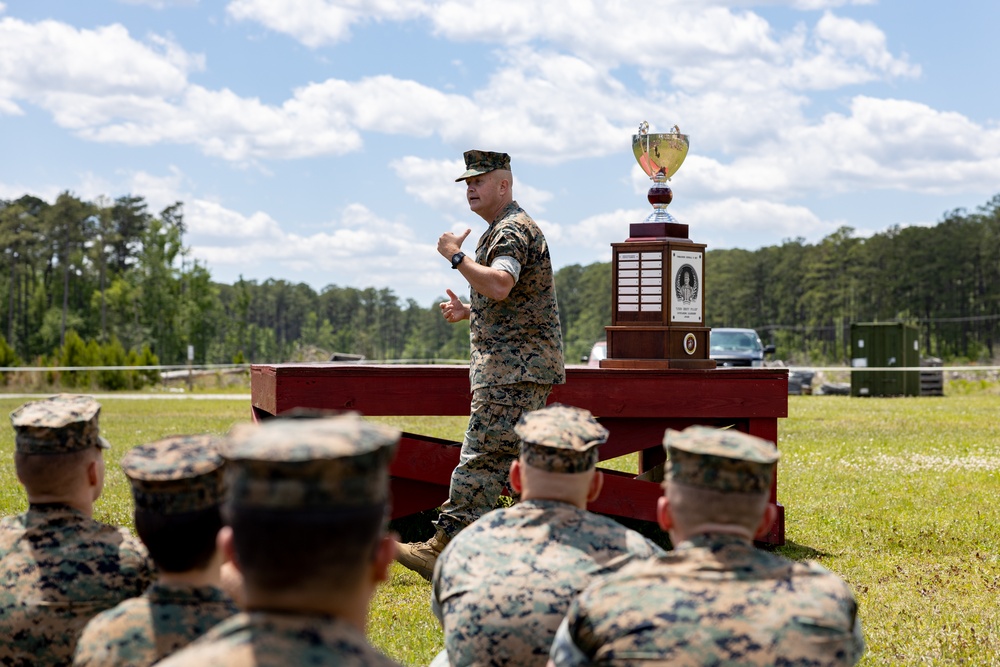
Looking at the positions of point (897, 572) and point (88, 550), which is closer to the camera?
point (88, 550)

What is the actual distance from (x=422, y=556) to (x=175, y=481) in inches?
158

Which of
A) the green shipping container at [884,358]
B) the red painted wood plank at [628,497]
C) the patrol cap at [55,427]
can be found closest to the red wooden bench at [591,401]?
the red painted wood plank at [628,497]

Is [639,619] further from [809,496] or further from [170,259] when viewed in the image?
[170,259]

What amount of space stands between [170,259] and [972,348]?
45511 mm

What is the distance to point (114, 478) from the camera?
438 inches

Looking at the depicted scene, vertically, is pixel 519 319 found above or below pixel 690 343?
above

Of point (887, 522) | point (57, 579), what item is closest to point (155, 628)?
point (57, 579)

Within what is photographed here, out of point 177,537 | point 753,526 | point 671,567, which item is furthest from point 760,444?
point 177,537

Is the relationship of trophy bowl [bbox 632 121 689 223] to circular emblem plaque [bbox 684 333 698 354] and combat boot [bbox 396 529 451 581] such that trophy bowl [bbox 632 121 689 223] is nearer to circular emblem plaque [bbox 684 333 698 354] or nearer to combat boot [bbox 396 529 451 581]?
circular emblem plaque [bbox 684 333 698 354]

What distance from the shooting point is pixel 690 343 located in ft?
25.7

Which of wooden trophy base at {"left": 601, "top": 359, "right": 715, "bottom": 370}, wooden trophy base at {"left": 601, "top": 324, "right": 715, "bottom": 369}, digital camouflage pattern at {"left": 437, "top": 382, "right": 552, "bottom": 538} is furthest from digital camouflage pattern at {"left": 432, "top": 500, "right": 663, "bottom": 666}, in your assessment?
wooden trophy base at {"left": 601, "top": 324, "right": 715, "bottom": 369}

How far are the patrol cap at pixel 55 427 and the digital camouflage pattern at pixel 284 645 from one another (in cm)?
148

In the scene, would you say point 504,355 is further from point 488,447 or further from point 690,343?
point 690,343

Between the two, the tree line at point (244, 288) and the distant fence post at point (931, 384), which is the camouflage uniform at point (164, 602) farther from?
the tree line at point (244, 288)
